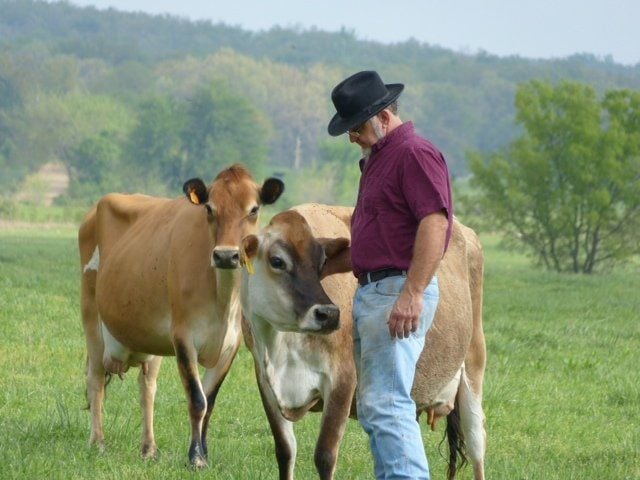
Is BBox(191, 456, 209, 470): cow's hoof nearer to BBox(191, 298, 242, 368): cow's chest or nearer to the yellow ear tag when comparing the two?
BBox(191, 298, 242, 368): cow's chest

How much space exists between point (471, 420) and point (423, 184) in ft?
7.95

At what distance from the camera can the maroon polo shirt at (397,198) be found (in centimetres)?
575

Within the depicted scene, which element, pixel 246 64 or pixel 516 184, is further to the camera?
pixel 246 64

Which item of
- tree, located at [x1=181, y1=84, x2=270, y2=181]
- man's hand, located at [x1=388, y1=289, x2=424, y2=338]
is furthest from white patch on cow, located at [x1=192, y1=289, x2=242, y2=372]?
tree, located at [x1=181, y1=84, x2=270, y2=181]

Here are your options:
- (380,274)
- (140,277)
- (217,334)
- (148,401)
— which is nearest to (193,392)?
(217,334)

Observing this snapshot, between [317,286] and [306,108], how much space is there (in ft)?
500

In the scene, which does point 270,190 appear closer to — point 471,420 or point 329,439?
point 471,420

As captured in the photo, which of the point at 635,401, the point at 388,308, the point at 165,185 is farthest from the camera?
the point at 165,185

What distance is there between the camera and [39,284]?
20469mm

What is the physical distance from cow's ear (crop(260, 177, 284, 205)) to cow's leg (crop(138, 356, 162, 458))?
1618mm

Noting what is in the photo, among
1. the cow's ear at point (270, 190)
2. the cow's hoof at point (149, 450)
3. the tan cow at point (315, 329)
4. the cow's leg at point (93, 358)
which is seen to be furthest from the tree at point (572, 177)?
the tan cow at point (315, 329)

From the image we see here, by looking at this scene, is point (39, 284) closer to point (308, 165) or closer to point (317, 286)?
point (317, 286)

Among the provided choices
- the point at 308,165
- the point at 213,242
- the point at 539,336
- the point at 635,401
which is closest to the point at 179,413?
the point at 213,242

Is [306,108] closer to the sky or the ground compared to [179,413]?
closer to the ground
